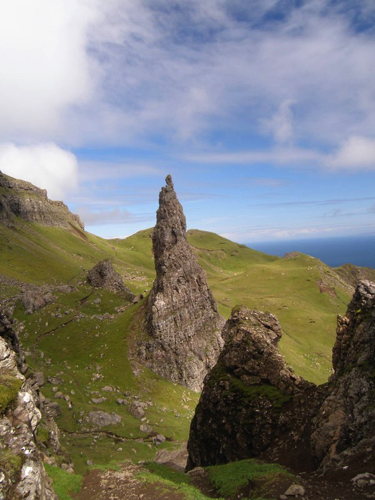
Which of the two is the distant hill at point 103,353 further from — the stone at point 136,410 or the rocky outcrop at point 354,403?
the rocky outcrop at point 354,403

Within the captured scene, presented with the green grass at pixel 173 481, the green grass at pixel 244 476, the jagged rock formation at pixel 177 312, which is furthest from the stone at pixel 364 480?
the jagged rock formation at pixel 177 312

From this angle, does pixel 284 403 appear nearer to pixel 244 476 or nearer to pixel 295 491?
pixel 244 476

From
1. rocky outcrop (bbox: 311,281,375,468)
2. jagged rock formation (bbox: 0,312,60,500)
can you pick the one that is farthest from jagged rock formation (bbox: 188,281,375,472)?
jagged rock formation (bbox: 0,312,60,500)

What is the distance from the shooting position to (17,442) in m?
17.5

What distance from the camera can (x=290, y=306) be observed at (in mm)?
156750

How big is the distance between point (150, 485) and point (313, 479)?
1246 cm

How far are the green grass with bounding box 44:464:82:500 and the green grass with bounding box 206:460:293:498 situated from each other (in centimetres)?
1071

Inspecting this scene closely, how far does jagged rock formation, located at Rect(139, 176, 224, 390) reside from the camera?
8481cm

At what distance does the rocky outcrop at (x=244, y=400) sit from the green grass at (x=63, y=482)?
16.3 m

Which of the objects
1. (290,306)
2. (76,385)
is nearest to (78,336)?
(76,385)

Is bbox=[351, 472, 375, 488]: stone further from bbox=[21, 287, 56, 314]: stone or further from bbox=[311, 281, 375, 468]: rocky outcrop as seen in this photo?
bbox=[21, 287, 56, 314]: stone

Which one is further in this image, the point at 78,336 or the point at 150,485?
the point at 78,336

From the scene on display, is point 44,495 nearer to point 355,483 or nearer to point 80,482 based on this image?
point 80,482

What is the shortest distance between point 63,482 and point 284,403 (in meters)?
21.3
